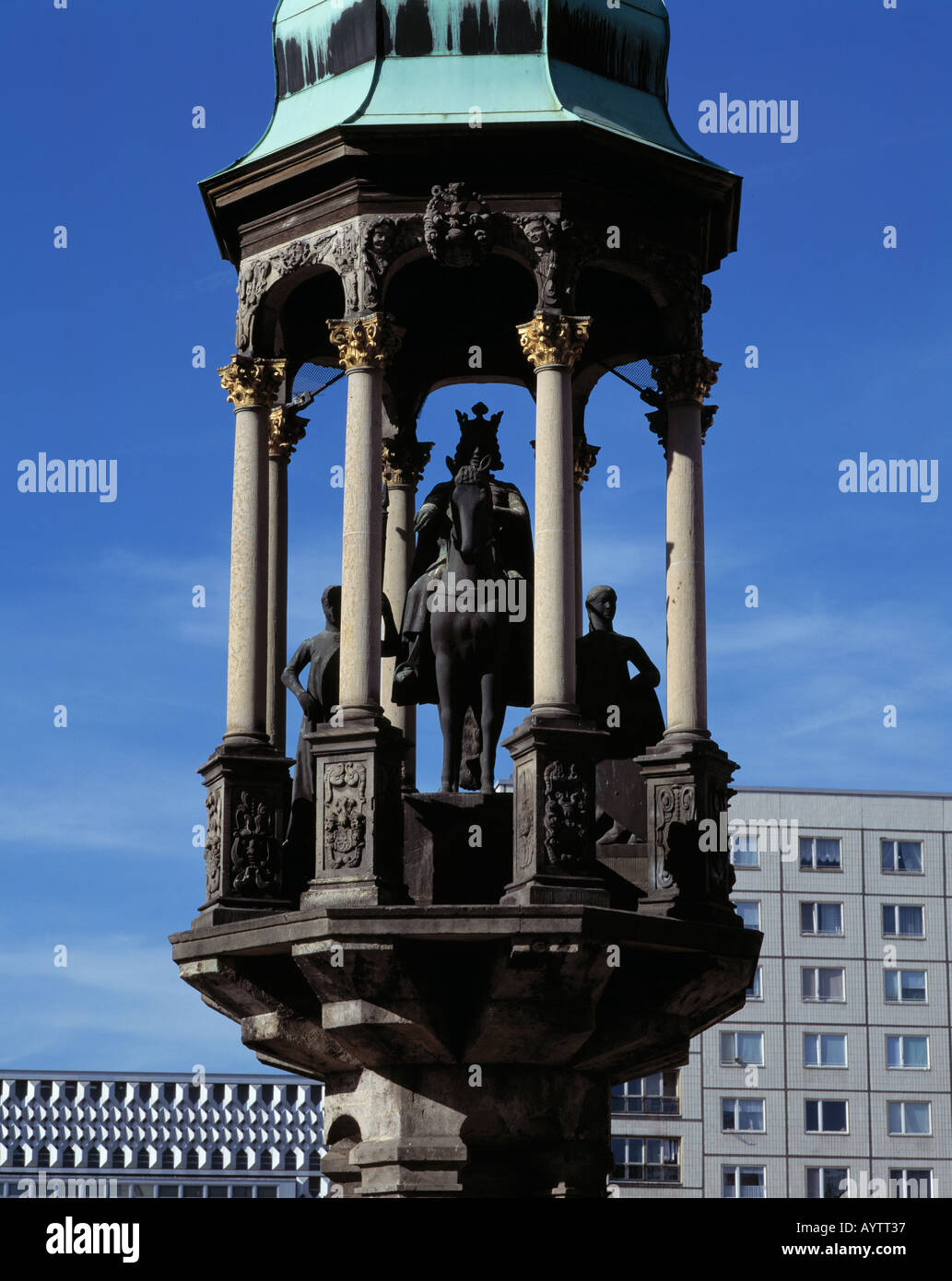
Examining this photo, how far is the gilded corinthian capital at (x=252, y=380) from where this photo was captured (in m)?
23.6

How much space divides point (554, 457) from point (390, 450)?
4.79 meters

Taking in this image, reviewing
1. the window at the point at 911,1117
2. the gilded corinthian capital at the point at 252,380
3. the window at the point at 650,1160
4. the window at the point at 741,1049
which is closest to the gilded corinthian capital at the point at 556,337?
the gilded corinthian capital at the point at 252,380

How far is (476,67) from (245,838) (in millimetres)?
7407

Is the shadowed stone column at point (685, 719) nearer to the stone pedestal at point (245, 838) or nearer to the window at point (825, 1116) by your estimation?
the stone pedestal at point (245, 838)

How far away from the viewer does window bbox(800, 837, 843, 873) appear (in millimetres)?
100125

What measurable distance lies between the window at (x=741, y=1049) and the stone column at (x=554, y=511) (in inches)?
3089

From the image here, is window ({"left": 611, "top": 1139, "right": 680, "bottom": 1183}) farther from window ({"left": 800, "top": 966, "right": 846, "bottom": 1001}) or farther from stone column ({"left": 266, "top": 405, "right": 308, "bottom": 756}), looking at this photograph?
stone column ({"left": 266, "top": 405, "right": 308, "bottom": 756})

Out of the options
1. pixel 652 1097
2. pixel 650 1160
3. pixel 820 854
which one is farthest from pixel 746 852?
pixel 650 1160

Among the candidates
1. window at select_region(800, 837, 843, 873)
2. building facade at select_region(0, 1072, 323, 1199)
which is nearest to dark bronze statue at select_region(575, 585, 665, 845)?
window at select_region(800, 837, 843, 873)

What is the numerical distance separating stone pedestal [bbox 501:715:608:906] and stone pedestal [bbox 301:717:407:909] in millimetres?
1050

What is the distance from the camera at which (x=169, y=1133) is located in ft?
522

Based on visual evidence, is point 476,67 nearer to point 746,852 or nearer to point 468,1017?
→ point 468,1017
